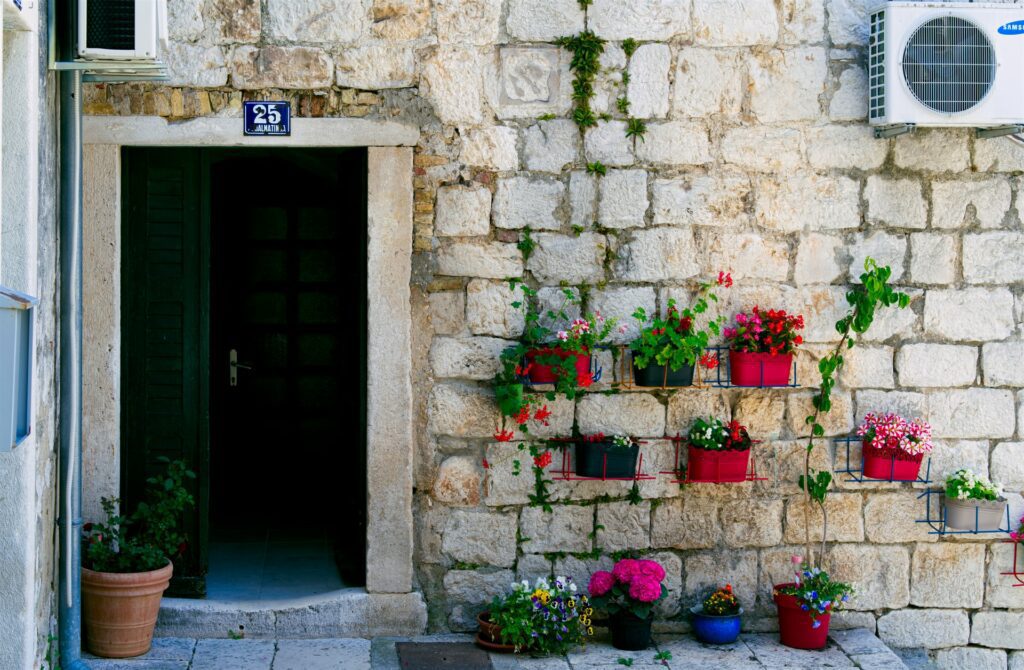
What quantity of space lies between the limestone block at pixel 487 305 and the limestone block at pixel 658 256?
527 millimetres

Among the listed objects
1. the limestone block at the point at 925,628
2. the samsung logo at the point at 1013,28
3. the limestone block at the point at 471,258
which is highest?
the samsung logo at the point at 1013,28

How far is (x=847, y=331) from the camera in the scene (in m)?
5.48

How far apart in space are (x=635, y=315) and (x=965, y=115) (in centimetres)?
173

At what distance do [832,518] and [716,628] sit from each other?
0.79 m

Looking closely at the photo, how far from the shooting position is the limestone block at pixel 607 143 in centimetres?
546

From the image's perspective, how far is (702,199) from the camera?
5527 mm

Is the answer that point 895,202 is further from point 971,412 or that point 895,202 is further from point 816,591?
point 816,591

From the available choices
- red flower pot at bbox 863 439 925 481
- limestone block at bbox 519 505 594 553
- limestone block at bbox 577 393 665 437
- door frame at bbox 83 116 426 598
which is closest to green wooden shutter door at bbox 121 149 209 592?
door frame at bbox 83 116 426 598

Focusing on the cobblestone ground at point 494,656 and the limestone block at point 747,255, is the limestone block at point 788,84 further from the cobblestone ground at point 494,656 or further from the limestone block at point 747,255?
the cobblestone ground at point 494,656

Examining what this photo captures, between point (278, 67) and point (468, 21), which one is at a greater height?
point (468, 21)

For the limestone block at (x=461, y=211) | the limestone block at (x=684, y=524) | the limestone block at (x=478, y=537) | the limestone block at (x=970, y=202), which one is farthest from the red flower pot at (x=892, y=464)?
the limestone block at (x=461, y=211)

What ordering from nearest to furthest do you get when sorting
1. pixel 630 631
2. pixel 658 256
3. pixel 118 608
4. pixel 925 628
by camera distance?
pixel 118 608, pixel 630 631, pixel 658 256, pixel 925 628

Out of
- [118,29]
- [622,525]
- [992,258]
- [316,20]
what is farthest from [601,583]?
[118,29]

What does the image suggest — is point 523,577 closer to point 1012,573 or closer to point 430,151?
point 430,151
